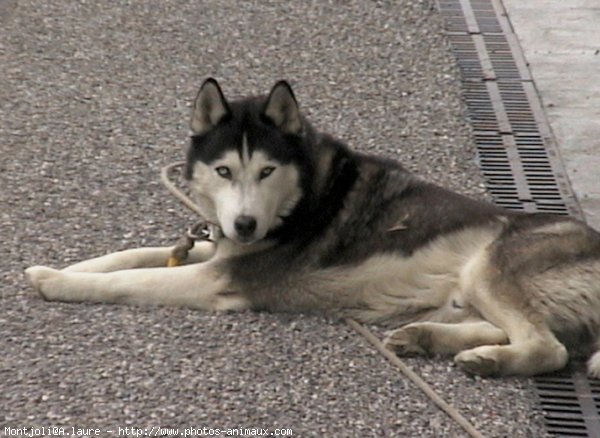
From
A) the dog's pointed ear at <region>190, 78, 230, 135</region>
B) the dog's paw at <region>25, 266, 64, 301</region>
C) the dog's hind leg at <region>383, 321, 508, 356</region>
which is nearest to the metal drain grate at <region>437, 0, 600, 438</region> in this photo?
the dog's hind leg at <region>383, 321, 508, 356</region>

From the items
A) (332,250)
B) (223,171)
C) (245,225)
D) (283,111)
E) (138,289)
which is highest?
(283,111)

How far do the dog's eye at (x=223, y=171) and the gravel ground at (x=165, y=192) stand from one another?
536 millimetres

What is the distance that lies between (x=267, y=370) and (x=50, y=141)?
2.67 meters

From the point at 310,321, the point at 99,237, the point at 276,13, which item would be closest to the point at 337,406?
the point at 310,321

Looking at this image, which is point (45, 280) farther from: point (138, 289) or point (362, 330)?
point (362, 330)

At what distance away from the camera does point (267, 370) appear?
4453 millimetres

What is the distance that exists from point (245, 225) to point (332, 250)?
15.8 inches

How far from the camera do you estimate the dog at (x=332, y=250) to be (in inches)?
184

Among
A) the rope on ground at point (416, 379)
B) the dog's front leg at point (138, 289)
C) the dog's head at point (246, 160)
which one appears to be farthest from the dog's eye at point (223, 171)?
the rope on ground at point (416, 379)

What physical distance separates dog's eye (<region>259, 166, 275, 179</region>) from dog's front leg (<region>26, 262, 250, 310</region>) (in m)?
0.44

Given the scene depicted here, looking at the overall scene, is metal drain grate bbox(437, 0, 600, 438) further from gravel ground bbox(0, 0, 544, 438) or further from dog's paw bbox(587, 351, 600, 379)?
gravel ground bbox(0, 0, 544, 438)

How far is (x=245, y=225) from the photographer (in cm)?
477

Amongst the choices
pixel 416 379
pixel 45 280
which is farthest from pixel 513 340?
pixel 45 280

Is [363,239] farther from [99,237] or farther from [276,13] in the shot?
[276,13]
